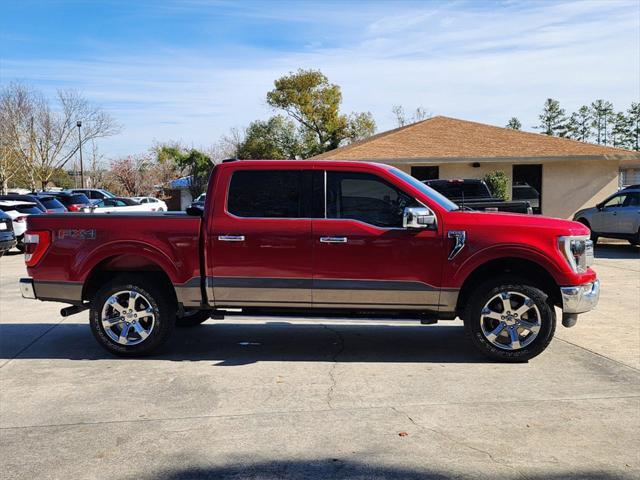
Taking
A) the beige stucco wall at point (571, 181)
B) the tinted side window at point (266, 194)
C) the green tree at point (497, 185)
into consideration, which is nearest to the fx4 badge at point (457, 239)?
the tinted side window at point (266, 194)

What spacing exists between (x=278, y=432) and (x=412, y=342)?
3.07m

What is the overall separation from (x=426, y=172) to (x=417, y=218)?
19495mm

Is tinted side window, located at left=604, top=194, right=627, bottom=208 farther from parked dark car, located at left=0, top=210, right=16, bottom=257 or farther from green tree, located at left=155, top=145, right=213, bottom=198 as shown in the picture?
green tree, located at left=155, top=145, right=213, bottom=198

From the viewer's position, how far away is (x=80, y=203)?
24.6 m

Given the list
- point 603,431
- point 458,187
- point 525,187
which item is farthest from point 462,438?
point 525,187

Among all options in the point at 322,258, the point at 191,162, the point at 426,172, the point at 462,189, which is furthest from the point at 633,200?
the point at 191,162

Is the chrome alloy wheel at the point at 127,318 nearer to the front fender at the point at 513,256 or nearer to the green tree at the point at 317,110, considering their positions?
the front fender at the point at 513,256

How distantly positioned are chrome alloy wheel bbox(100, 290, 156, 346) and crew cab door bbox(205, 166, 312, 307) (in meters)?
0.71

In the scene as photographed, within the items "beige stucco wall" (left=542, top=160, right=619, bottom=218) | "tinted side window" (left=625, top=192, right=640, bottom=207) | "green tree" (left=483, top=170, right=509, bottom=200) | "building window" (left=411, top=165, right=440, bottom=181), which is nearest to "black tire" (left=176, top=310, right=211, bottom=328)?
"tinted side window" (left=625, top=192, right=640, bottom=207)

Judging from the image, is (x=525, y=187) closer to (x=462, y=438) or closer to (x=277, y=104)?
(x=462, y=438)

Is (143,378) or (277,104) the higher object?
→ (277,104)

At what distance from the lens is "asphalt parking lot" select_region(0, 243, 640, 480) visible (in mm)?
3945

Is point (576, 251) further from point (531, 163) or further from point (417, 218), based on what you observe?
point (531, 163)

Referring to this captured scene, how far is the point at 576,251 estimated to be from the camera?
6.08 m
